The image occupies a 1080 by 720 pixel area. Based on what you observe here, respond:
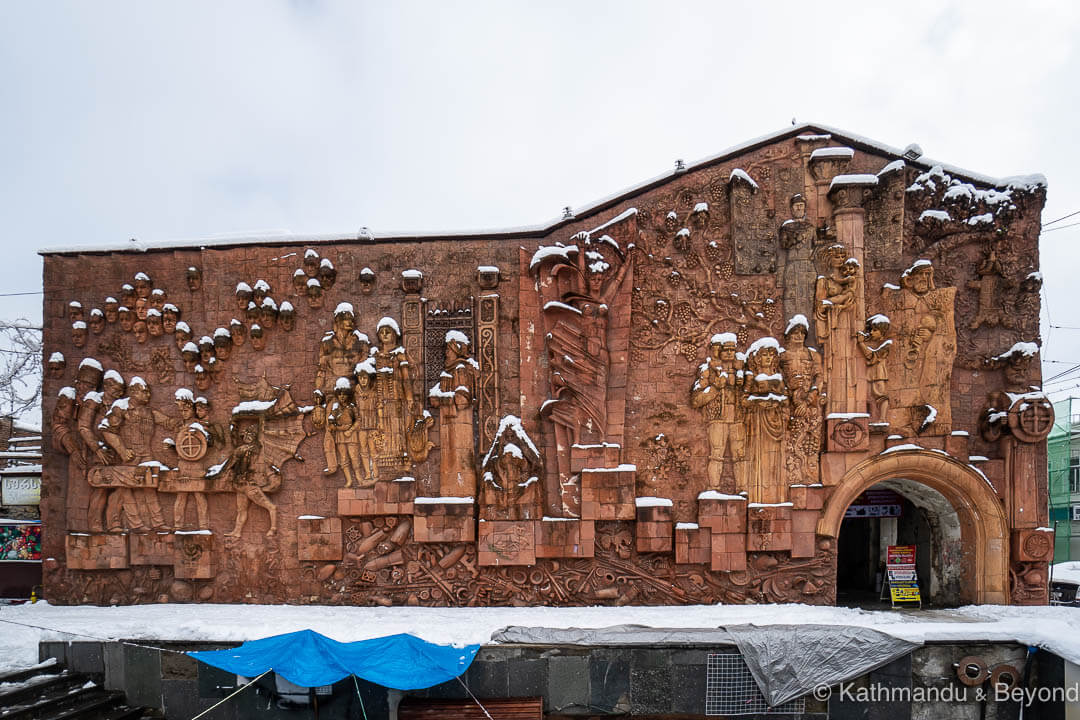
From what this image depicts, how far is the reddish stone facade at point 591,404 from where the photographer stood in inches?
361

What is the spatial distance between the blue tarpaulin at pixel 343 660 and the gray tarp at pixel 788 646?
101 cm

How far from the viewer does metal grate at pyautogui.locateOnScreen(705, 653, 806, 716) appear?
24.1ft

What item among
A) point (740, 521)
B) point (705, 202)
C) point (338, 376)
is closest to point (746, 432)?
point (740, 521)

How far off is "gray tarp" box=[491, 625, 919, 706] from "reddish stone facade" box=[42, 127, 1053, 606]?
1483mm

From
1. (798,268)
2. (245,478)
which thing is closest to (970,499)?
(798,268)

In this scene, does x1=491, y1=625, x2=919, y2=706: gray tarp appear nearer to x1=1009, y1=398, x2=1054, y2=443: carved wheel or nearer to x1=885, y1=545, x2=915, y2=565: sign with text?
x1=885, y1=545, x2=915, y2=565: sign with text

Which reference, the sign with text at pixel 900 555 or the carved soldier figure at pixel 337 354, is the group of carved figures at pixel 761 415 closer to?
the sign with text at pixel 900 555

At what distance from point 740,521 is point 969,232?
6.13 meters

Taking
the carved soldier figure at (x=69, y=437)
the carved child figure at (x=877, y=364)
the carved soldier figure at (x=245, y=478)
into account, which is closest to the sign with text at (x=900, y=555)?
the carved child figure at (x=877, y=364)

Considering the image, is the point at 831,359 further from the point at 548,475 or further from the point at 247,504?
the point at 247,504

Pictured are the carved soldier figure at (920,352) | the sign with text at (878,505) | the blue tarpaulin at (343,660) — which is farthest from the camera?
the sign with text at (878,505)

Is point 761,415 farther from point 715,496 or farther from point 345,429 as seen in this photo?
point 345,429

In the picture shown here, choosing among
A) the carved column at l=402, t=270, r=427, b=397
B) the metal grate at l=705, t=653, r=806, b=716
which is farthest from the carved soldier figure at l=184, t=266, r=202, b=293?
the metal grate at l=705, t=653, r=806, b=716

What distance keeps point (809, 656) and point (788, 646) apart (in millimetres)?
278
